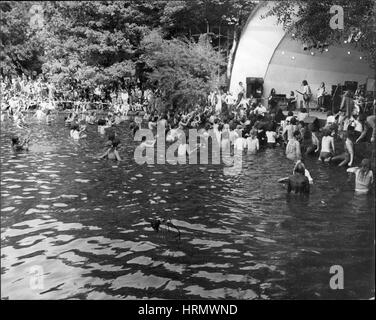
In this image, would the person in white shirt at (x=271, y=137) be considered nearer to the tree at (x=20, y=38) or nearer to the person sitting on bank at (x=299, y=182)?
the person sitting on bank at (x=299, y=182)

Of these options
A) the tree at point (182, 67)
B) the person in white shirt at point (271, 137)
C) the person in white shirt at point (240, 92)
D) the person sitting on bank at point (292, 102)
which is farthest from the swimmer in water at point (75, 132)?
the person sitting on bank at point (292, 102)

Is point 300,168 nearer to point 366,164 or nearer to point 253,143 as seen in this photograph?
point 366,164

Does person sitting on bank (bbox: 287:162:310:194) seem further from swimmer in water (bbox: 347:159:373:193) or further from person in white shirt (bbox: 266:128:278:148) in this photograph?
person in white shirt (bbox: 266:128:278:148)

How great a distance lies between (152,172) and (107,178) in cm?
177

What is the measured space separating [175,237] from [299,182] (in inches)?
178

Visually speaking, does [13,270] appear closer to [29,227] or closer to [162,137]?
[29,227]

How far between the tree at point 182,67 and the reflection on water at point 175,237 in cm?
1627

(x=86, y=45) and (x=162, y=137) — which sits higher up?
(x=86, y=45)

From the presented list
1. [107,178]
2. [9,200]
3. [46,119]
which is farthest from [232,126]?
[46,119]

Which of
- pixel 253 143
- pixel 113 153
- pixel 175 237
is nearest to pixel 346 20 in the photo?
pixel 253 143

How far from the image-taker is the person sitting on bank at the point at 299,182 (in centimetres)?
A: 1362

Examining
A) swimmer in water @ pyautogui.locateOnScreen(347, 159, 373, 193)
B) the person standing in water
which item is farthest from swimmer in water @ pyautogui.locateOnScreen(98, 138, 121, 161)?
swimmer in water @ pyautogui.locateOnScreen(347, 159, 373, 193)

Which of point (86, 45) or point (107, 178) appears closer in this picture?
point (107, 178)
